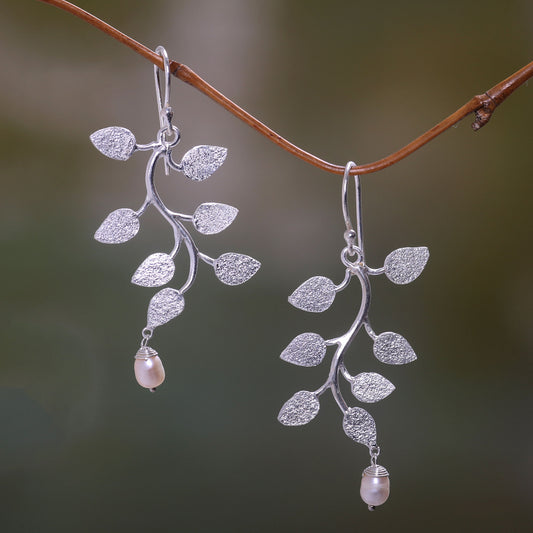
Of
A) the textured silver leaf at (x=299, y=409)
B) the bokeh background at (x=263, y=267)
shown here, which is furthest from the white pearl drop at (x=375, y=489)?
the bokeh background at (x=263, y=267)

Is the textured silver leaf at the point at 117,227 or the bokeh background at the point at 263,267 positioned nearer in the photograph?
the textured silver leaf at the point at 117,227

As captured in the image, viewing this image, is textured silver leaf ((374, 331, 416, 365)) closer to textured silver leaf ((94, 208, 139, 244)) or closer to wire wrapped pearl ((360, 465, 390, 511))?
wire wrapped pearl ((360, 465, 390, 511))

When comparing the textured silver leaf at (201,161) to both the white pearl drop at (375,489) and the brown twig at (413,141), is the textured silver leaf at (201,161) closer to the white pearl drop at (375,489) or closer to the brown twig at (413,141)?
the brown twig at (413,141)

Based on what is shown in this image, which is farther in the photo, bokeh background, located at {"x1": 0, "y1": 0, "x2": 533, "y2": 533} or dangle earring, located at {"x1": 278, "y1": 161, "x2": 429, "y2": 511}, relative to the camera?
bokeh background, located at {"x1": 0, "y1": 0, "x2": 533, "y2": 533}

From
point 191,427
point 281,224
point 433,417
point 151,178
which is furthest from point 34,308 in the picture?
point 433,417

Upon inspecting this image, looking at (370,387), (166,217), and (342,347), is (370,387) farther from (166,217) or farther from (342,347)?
(166,217)

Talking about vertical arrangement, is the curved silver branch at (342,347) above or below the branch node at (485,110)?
below

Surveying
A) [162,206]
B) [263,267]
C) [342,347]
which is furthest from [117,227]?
[263,267]

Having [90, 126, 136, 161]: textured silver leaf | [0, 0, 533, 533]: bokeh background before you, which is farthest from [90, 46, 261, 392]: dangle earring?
[0, 0, 533, 533]: bokeh background
